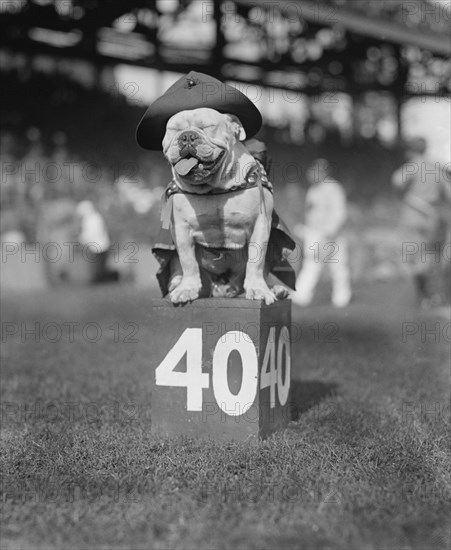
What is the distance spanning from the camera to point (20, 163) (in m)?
16.9

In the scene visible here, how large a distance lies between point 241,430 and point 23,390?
2.08 m

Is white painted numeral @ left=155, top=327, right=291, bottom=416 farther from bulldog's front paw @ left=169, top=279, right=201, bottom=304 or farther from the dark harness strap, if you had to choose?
the dark harness strap

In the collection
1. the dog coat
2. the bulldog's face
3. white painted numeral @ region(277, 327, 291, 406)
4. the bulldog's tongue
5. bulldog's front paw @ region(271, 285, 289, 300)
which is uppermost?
the bulldog's face

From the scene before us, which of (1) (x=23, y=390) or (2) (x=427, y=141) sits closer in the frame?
(1) (x=23, y=390)

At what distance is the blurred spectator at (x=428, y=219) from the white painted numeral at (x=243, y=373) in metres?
6.93

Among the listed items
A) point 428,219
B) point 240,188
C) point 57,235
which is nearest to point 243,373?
point 240,188

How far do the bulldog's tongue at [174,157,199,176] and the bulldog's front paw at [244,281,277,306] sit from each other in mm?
702

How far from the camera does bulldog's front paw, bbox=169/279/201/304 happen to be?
439cm

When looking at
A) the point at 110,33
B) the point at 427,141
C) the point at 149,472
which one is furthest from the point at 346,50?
the point at 149,472

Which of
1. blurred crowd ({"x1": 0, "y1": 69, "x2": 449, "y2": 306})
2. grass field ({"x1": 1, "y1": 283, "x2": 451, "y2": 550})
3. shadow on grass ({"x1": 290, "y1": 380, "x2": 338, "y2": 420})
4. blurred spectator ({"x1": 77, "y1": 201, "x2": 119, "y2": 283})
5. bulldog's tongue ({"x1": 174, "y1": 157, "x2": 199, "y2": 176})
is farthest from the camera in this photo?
blurred crowd ({"x1": 0, "y1": 69, "x2": 449, "y2": 306})

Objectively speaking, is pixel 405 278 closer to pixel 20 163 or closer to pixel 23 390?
pixel 20 163

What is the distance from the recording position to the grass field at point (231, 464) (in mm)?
2984

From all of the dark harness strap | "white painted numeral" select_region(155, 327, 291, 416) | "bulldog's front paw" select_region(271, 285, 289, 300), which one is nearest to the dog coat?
the dark harness strap

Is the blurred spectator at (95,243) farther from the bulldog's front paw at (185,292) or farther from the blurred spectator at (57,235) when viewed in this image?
the bulldog's front paw at (185,292)
